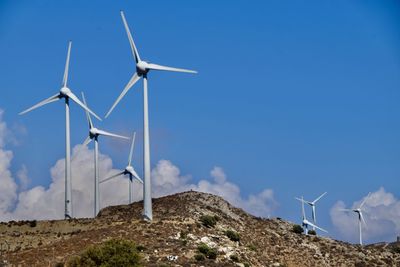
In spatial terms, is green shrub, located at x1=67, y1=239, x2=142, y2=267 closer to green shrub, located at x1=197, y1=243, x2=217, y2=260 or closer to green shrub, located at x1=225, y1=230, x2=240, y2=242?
green shrub, located at x1=197, y1=243, x2=217, y2=260

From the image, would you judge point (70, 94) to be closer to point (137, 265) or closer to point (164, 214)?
point (164, 214)

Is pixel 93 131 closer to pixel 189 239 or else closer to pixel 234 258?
pixel 189 239

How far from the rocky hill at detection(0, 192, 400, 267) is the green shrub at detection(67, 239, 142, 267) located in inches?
142

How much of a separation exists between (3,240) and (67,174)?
66.6ft

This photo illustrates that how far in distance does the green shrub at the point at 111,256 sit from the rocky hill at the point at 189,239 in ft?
11.8

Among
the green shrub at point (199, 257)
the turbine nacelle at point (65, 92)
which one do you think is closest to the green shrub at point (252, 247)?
the green shrub at point (199, 257)

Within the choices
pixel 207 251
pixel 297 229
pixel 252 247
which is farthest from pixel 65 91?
pixel 207 251

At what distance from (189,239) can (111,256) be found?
18.1 meters

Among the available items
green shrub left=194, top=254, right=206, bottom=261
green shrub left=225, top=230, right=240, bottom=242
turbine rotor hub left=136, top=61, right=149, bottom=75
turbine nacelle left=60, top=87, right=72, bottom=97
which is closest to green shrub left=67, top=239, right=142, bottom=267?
green shrub left=194, top=254, right=206, bottom=261

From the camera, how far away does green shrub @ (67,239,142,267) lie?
89750 millimetres

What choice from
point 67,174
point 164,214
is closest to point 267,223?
point 164,214

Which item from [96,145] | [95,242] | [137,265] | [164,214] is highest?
[96,145]

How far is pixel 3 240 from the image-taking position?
392 feet

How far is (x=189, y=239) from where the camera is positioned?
107 meters
